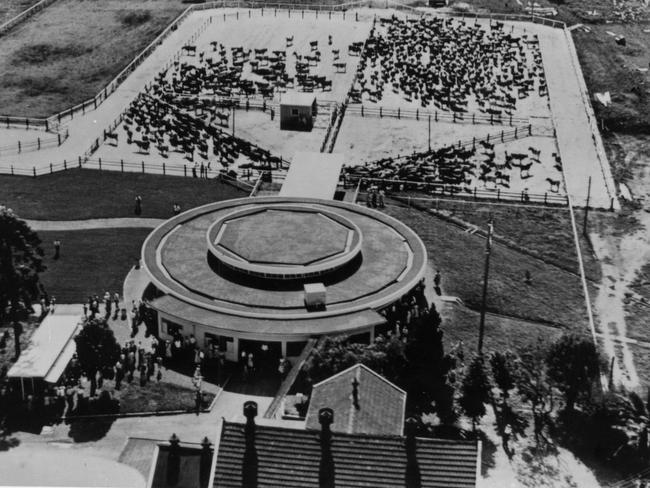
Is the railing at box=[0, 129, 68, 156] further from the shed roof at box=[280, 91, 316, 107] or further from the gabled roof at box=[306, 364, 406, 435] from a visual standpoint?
the gabled roof at box=[306, 364, 406, 435]

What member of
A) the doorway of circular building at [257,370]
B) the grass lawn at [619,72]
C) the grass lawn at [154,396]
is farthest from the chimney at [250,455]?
the grass lawn at [619,72]

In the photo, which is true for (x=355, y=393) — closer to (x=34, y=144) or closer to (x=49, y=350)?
(x=49, y=350)

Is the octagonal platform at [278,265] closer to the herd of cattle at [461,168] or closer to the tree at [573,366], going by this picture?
the tree at [573,366]

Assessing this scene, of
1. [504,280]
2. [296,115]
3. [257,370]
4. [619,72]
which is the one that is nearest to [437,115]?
[296,115]

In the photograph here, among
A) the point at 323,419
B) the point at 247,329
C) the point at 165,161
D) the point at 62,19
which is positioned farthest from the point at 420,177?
the point at 62,19

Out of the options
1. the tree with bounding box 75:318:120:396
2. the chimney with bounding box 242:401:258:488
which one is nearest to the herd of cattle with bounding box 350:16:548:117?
the tree with bounding box 75:318:120:396

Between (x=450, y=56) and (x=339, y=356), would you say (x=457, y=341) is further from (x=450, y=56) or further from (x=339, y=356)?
(x=450, y=56)
